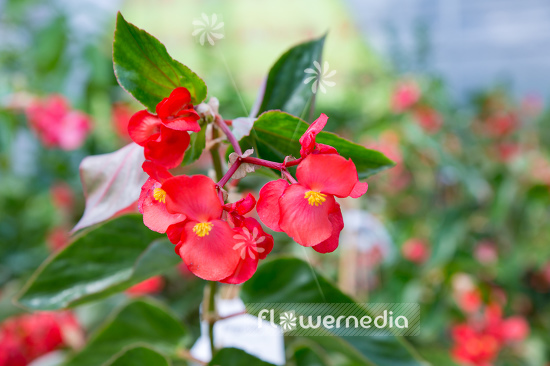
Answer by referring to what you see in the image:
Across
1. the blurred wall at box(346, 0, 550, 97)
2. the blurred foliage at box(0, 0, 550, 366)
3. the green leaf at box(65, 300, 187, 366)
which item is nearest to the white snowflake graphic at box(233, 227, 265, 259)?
the green leaf at box(65, 300, 187, 366)

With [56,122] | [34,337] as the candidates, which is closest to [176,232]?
[34,337]

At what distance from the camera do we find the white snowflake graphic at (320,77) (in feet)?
0.77

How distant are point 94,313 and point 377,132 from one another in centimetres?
70

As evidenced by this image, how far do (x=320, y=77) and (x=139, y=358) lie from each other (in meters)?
0.22

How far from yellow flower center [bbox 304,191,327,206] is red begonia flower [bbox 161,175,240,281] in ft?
0.12

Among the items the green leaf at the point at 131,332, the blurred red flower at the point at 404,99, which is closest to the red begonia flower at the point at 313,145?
the green leaf at the point at 131,332

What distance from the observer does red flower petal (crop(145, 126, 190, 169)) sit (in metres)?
0.21

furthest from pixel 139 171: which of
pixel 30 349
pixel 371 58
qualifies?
pixel 371 58

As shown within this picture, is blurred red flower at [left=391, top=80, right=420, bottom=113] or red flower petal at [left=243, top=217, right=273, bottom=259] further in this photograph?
blurred red flower at [left=391, top=80, right=420, bottom=113]

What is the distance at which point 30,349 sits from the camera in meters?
0.71

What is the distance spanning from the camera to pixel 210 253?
0.63ft

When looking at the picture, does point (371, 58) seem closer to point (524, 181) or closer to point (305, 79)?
point (524, 181)

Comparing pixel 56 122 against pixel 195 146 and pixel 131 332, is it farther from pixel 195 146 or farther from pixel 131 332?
pixel 195 146

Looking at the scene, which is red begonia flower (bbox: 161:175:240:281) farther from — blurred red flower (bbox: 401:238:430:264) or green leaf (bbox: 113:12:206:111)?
blurred red flower (bbox: 401:238:430:264)
